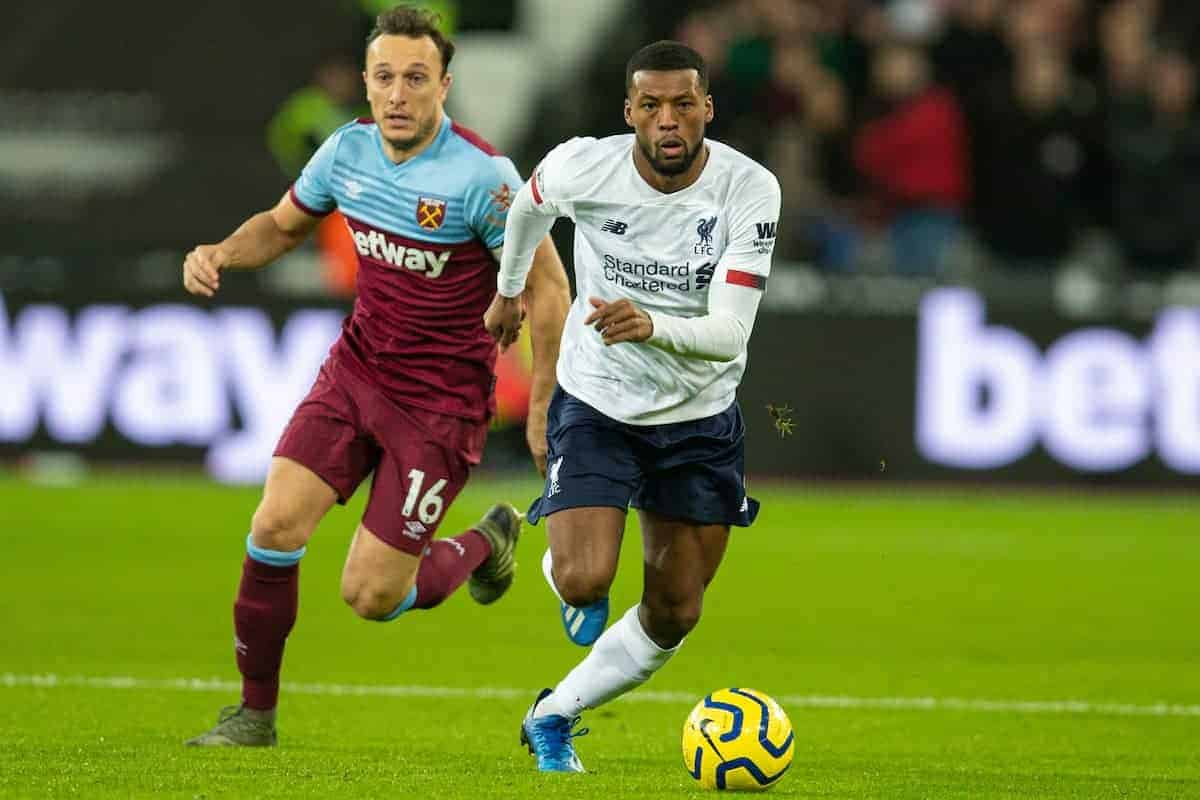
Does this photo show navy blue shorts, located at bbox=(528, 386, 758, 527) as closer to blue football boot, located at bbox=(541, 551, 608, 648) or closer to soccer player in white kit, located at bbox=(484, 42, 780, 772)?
soccer player in white kit, located at bbox=(484, 42, 780, 772)

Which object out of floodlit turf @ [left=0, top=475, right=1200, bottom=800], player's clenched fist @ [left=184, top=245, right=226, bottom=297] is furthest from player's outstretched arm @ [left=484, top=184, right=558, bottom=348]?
floodlit turf @ [left=0, top=475, right=1200, bottom=800]

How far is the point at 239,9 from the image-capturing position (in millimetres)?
16750

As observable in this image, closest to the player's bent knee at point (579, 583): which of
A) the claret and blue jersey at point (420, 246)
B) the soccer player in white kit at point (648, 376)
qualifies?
the soccer player in white kit at point (648, 376)

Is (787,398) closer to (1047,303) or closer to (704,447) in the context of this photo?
(1047,303)

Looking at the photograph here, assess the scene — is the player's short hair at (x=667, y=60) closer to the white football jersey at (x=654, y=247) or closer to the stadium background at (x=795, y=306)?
the white football jersey at (x=654, y=247)

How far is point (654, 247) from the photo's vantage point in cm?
647

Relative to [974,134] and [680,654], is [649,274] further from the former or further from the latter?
[974,134]

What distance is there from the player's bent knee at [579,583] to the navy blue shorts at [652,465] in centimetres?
21

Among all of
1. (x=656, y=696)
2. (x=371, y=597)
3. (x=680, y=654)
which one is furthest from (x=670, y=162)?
(x=680, y=654)

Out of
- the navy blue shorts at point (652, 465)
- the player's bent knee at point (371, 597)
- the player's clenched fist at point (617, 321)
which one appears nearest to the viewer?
the player's clenched fist at point (617, 321)

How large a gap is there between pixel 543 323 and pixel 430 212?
0.52 meters

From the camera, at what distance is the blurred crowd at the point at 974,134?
50.1ft

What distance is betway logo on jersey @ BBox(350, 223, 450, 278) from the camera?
23.5ft

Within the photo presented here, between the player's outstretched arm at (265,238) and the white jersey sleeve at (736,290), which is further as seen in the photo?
the player's outstretched arm at (265,238)
